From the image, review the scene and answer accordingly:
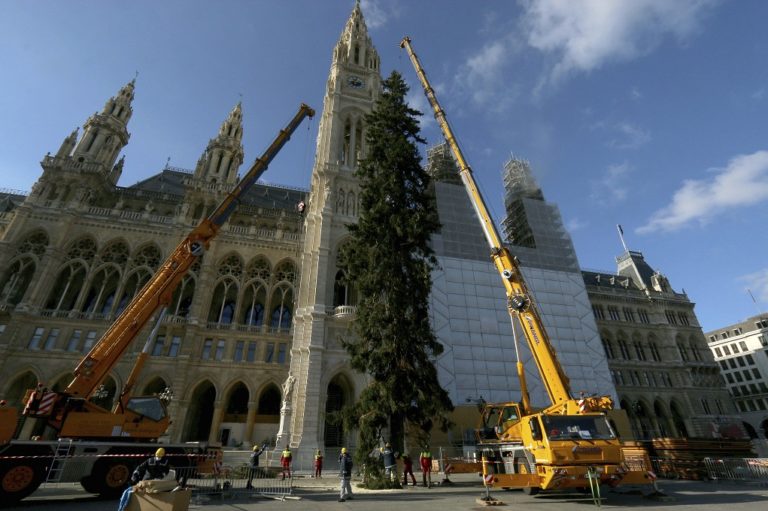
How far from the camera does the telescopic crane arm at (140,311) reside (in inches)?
461

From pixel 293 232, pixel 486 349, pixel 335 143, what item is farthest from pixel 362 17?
pixel 486 349

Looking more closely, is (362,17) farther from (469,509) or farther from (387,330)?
(469,509)

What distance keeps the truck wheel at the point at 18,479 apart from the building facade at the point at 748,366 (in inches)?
2638

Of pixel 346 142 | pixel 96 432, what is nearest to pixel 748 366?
pixel 346 142

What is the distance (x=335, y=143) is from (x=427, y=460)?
25275 millimetres

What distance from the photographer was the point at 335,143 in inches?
1226

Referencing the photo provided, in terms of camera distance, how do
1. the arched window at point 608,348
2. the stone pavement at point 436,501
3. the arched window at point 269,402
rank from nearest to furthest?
the stone pavement at point 436,501
the arched window at point 269,402
the arched window at point 608,348

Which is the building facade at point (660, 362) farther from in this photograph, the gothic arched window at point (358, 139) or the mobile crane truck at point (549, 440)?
the gothic arched window at point (358, 139)

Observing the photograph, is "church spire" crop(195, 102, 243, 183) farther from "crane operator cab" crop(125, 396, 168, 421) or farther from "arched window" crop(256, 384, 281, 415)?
"crane operator cab" crop(125, 396, 168, 421)

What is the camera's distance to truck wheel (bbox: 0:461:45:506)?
8.70 m

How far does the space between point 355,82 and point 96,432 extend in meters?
34.2

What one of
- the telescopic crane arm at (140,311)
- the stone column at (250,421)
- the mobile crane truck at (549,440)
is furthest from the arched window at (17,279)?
the mobile crane truck at (549,440)

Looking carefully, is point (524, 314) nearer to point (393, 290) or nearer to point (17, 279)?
point (393, 290)

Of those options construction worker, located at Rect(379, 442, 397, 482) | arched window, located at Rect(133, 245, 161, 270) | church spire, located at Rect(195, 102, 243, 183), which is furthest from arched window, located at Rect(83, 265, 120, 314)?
construction worker, located at Rect(379, 442, 397, 482)
